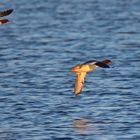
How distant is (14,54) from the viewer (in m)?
32.2

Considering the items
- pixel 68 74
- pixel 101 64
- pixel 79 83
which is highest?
pixel 101 64

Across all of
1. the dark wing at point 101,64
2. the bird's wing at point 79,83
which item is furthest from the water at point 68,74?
the dark wing at point 101,64

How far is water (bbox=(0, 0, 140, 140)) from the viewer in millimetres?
20873

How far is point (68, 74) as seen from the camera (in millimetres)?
28297

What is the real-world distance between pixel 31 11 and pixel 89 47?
12.7m

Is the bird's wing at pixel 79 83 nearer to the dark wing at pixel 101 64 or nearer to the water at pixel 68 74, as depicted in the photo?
the water at pixel 68 74

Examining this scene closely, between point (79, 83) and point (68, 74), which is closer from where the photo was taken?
point (79, 83)

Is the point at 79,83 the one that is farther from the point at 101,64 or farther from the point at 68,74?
the point at 68,74

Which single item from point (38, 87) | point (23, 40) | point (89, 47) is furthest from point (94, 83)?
point (23, 40)

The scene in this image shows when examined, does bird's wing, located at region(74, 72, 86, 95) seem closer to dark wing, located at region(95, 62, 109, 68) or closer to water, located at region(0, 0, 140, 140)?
water, located at region(0, 0, 140, 140)

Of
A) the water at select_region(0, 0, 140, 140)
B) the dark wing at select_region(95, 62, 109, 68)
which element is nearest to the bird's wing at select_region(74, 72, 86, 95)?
the water at select_region(0, 0, 140, 140)

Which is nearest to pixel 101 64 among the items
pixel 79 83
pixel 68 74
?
pixel 79 83

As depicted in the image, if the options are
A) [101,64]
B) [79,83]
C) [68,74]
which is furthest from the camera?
[68,74]

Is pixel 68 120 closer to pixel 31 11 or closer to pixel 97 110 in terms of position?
pixel 97 110
